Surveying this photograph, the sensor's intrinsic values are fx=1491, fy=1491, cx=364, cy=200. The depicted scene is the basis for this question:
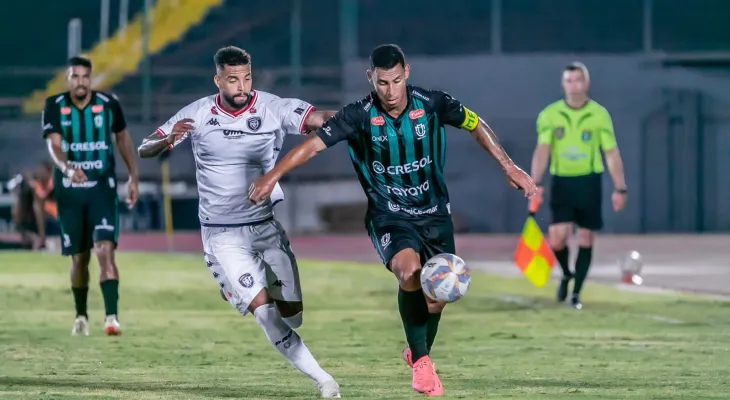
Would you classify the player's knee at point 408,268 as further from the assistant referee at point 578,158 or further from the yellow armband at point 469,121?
the assistant referee at point 578,158

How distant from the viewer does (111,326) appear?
12000 millimetres

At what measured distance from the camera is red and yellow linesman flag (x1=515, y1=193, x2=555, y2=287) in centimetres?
1562

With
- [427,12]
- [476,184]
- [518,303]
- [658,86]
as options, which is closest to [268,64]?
[427,12]

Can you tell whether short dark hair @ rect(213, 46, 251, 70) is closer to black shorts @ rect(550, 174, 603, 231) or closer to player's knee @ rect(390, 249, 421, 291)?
player's knee @ rect(390, 249, 421, 291)

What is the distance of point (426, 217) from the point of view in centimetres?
852

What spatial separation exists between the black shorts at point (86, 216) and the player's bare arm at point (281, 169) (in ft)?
13.8

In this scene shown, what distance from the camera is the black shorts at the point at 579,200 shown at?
14422 millimetres

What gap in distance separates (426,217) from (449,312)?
5.92 meters

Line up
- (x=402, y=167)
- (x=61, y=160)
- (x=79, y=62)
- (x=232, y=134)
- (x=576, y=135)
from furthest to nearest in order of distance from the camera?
(x=576, y=135), (x=79, y=62), (x=61, y=160), (x=232, y=134), (x=402, y=167)

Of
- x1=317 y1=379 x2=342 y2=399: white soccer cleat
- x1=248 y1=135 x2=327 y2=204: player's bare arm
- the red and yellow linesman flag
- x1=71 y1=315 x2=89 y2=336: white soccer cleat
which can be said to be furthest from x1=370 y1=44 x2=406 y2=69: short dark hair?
the red and yellow linesman flag

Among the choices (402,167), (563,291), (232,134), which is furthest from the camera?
(563,291)

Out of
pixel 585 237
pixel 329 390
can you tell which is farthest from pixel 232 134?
pixel 585 237

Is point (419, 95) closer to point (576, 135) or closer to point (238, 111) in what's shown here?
point (238, 111)

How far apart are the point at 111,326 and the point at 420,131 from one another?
459 cm
